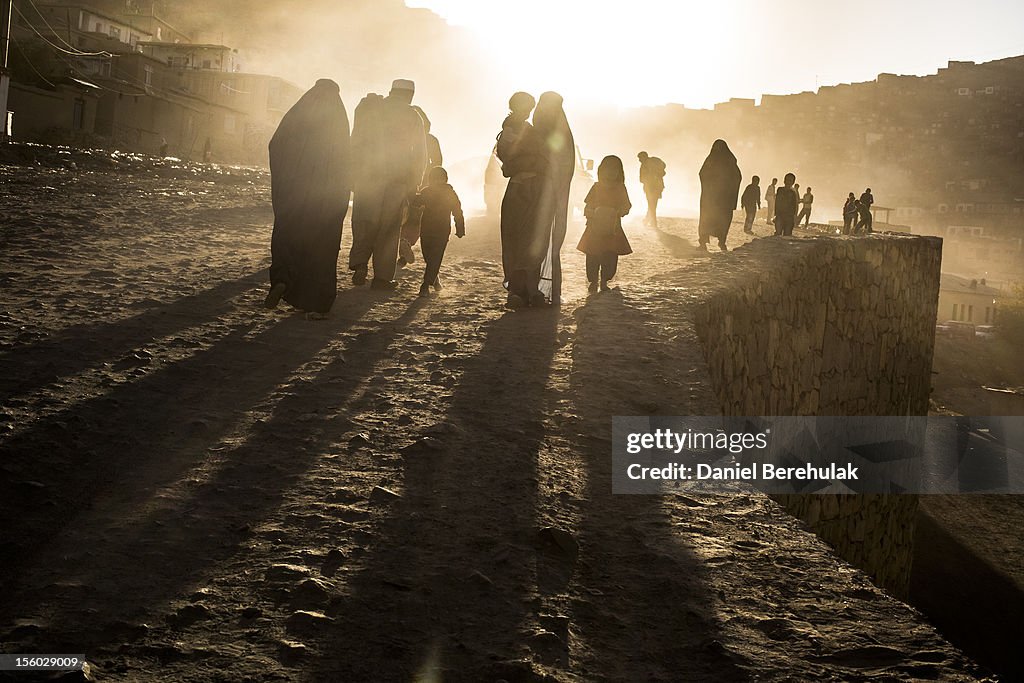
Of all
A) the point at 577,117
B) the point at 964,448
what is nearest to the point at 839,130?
the point at 577,117

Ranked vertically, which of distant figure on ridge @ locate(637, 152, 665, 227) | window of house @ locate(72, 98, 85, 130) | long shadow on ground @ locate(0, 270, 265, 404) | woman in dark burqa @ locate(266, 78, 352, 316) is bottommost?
long shadow on ground @ locate(0, 270, 265, 404)

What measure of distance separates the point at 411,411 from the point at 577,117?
8723cm

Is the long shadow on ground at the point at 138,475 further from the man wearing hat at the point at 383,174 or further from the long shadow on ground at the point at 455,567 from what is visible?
the man wearing hat at the point at 383,174

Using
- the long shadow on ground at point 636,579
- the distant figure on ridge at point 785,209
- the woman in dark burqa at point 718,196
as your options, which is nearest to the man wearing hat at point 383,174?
the long shadow on ground at point 636,579

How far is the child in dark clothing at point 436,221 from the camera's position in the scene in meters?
8.06

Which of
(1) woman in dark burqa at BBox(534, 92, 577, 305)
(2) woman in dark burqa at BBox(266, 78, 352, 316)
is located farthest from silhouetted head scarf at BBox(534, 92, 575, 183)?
(2) woman in dark burqa at BBox(266, 78, 352, 316)

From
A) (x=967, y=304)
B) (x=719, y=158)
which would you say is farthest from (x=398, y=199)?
(x=967, y=304)

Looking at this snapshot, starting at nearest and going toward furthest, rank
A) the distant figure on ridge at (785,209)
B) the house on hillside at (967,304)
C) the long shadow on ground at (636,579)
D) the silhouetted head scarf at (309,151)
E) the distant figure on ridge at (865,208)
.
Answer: the long shadow on ground at (636,579) → the silhouetted head scarf at (309,151) → the distant figure on ridge at (785,209) → the distant figure on ridge at (865,208) → the house on hillside at (967,304)

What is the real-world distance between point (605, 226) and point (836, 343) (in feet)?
10.8

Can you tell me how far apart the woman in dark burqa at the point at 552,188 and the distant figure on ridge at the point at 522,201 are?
0.06 m

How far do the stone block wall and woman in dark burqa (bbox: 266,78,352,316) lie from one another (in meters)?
2.60

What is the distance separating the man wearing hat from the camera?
25.7ft

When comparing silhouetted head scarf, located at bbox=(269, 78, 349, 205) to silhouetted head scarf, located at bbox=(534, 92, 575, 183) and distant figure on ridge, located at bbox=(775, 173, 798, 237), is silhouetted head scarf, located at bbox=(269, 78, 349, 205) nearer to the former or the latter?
silhouetted head scarf, located at bbox=(534, 92, 575, 183)

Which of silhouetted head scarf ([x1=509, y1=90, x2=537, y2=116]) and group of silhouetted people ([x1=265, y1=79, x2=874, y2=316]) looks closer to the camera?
group of silhouetted people ([x1=265, y1=79, x2=874, y2=316])
